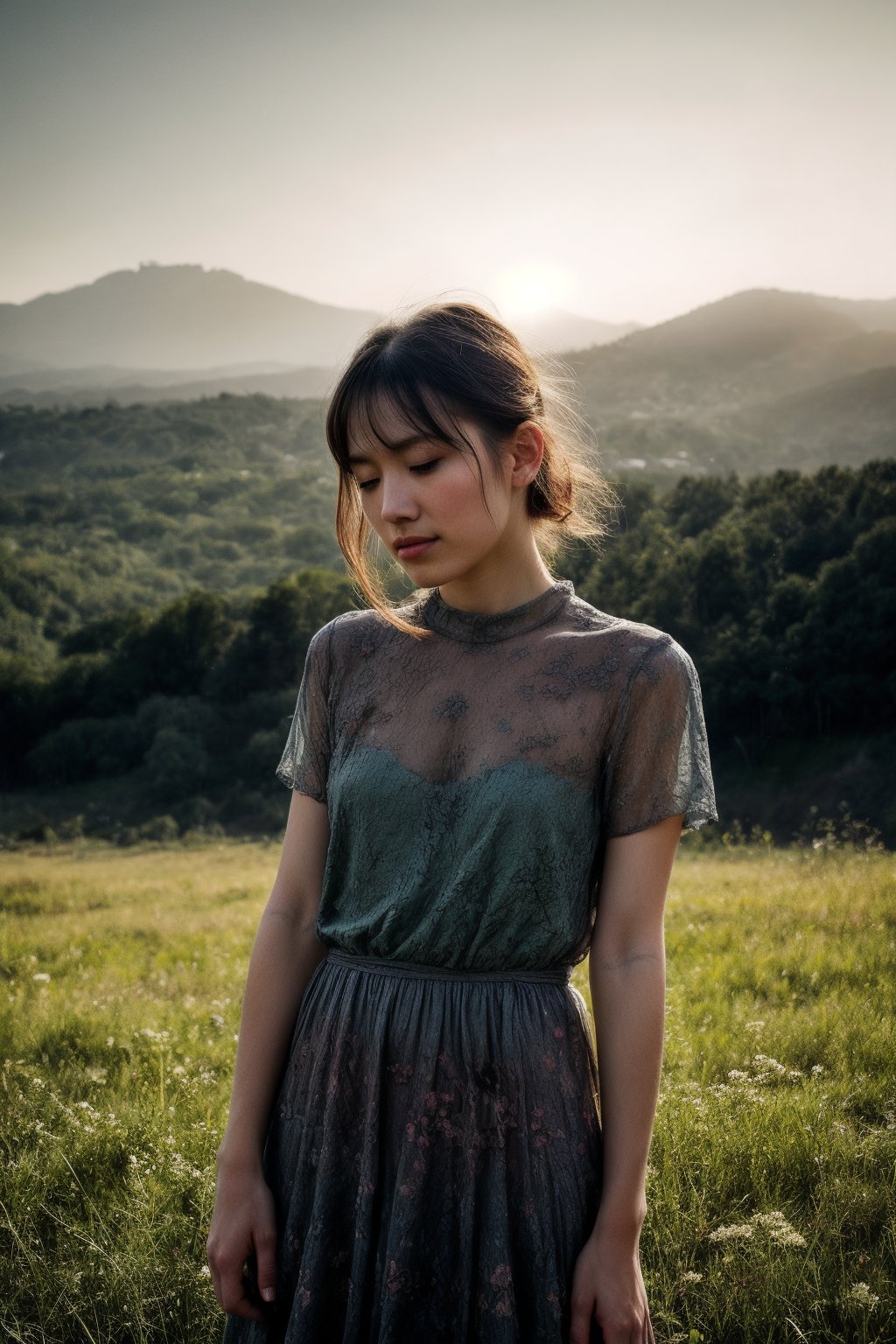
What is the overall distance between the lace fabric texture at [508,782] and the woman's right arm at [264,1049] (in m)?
0.07

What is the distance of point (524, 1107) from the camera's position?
138 centimetres

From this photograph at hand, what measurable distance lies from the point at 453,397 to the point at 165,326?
620ft

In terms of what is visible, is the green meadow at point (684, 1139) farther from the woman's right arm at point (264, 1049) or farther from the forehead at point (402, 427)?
the forehead at point (402, 427)

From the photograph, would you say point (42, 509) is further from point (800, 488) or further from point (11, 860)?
point (800, 488)

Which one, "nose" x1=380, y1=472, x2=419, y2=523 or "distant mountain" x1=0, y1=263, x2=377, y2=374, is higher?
"distant mountain" x1=0, y1=263, x2=377, y2=374

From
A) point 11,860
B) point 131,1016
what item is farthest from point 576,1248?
point 11,860

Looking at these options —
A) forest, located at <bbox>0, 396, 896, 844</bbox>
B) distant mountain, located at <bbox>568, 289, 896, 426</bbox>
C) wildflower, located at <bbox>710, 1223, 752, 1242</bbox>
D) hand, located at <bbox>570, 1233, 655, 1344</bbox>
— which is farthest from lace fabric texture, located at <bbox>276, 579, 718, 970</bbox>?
distant mountain, located at <bbox>568, 289, 896, 426</bbox>

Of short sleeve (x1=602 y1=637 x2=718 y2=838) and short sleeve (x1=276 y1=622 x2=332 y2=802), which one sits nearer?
short sleeve (x1=602 y1=637 x2=718 y2=838)

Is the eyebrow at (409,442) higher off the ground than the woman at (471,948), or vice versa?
the eyebrow at (409,442)

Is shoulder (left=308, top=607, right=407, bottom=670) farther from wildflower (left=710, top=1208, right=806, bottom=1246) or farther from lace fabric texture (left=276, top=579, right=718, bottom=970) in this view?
wildflower (left=710, top=1208, right=806, bottom=1246)

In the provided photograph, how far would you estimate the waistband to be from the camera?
1427 millimetres

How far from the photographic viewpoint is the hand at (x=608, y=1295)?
1313mm

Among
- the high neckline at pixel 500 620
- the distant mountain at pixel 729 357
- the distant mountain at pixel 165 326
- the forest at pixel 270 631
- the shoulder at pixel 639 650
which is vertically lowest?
the forest at pixel 270 631

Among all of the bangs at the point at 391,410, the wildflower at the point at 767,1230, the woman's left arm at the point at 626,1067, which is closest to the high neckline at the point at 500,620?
the bangs at the point at 391,410
